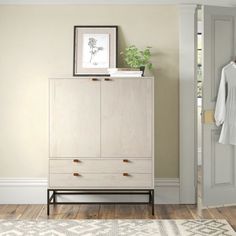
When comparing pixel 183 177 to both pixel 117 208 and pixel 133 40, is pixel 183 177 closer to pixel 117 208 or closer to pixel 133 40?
pixel 117 208

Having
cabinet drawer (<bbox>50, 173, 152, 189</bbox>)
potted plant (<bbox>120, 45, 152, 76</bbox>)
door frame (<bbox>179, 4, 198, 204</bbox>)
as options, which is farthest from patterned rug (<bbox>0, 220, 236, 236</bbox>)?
potted plant (<bbox>120, 45, 152, 76</bbox>)

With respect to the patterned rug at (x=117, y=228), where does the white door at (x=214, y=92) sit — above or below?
above

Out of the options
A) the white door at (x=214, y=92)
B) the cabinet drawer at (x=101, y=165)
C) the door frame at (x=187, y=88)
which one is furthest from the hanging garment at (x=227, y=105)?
the cabinet drawer at (x=101, y=165)

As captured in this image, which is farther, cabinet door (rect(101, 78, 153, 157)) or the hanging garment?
the hanging garment

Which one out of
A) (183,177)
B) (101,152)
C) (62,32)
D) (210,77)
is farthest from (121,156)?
(62,32)

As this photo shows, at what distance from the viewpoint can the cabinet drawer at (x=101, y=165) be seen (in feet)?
12.5

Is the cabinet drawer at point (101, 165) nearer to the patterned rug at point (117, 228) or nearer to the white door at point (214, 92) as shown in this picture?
the patterned rug at point (117, 228)

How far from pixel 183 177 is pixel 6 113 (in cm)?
204

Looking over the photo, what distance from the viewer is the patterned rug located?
3260mm

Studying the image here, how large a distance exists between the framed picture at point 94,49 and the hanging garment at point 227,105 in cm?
117

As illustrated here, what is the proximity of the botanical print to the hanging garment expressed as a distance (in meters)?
1.23

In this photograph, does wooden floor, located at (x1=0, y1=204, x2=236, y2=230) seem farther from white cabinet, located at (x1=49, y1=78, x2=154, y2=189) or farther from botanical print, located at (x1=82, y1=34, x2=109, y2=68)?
botanical print, located at (x1=82, y1=34, x2=109, y2=68)

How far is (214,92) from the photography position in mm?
4078

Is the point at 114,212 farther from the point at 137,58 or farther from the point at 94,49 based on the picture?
the point at 94,49
